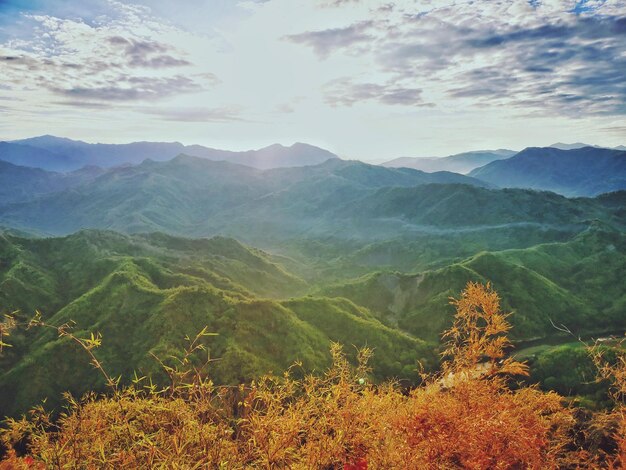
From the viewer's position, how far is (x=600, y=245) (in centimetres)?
16000

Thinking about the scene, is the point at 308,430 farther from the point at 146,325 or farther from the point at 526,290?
the point at 526,290

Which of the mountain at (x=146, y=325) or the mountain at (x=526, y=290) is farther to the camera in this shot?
the mountain at (x=526, y=290)

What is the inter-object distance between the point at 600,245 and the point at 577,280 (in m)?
33.2

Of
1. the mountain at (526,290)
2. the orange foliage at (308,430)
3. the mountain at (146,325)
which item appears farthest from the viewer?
the mountain at (526,290)

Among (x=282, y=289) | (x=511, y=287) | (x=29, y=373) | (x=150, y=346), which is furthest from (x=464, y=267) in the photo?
(x=29, y=373)

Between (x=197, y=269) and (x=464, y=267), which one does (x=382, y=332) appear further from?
(x=197, y=269)

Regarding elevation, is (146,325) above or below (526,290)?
above

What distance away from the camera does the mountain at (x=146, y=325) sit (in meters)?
71.4

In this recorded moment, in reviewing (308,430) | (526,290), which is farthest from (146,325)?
(526,290)

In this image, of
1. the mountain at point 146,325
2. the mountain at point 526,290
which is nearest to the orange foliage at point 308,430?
the mountain at point 146,325

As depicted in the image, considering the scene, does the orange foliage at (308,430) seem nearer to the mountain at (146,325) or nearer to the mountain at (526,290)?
the mountain at (146,325)

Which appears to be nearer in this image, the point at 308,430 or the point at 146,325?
the point at 308,430

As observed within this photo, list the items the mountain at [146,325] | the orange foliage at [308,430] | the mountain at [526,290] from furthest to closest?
the mountain at [526,290] < the mountain at [146,325] < the orange foliage at [308,430]

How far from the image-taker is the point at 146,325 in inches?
3172
